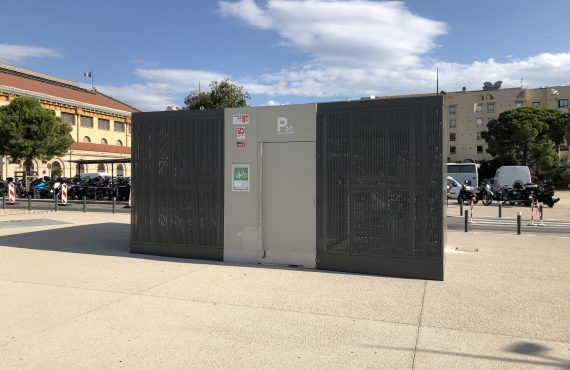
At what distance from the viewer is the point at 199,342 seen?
4426 millimetres

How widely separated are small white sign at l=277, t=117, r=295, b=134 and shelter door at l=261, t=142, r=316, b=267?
0.66 feet

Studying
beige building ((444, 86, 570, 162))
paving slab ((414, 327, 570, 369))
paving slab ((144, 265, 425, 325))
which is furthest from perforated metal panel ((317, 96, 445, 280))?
beige building ((444, 86, 570, 162))

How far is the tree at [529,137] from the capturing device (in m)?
51.6

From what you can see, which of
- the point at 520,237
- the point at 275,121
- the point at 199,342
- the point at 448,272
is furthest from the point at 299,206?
the point at 520,237

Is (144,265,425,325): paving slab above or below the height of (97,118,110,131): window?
below

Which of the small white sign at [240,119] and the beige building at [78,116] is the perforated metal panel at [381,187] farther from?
the beige building at [78,116]

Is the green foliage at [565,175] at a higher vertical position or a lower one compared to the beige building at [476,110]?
lower

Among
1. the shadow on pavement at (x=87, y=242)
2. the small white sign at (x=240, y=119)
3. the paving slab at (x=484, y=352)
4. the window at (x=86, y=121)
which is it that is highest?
the window at (x=86, y=121)

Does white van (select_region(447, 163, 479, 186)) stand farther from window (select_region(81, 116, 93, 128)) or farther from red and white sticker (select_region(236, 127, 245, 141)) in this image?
window (select_region(81, 116, 93, 128))

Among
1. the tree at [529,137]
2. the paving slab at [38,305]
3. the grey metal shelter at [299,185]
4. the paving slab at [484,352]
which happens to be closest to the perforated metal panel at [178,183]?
the grey metal shelter at [299,185]

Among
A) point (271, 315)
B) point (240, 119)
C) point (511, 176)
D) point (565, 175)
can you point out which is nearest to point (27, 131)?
point (240, 119)

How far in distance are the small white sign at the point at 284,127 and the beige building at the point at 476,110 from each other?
261 feet

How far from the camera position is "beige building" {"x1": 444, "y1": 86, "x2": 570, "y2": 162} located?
81.4 metres

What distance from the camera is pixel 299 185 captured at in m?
7.89
